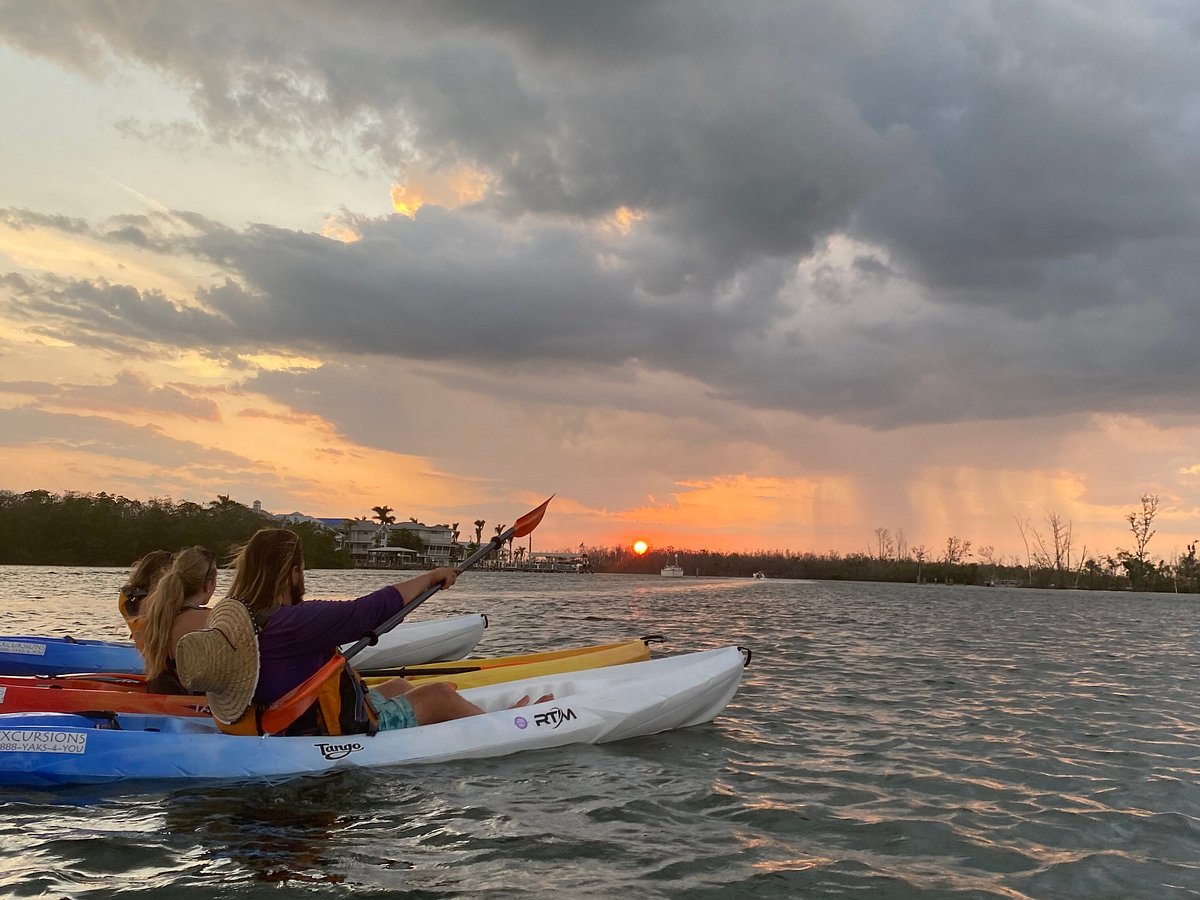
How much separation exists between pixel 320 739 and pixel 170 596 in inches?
66.2

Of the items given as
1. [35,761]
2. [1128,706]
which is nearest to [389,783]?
[35,761]

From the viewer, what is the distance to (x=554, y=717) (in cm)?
739

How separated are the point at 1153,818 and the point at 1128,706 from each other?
6238 mm

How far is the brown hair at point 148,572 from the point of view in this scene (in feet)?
25.6

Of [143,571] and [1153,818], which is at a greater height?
[143,571]

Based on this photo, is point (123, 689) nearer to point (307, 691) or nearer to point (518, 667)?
point (307, 691)

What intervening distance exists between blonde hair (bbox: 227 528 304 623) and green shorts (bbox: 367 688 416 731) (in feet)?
4.95

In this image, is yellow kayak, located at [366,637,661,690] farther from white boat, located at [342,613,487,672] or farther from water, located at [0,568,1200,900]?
white boat, located at [342,613,487,672]

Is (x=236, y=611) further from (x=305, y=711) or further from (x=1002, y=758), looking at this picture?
(x=1002, y=758)

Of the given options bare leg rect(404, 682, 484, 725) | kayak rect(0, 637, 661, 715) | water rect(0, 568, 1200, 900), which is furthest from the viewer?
bare leg rect(404, 682, 484, 725)

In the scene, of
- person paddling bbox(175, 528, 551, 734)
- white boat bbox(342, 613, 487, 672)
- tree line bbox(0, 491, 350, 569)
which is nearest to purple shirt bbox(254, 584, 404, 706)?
person paddling bbox(175, 528, 551, 734)

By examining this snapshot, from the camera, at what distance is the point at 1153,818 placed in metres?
6.11

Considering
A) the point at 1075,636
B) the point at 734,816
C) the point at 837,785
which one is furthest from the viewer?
the point at 1075,636

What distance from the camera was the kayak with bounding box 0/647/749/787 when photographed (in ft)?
19.4
